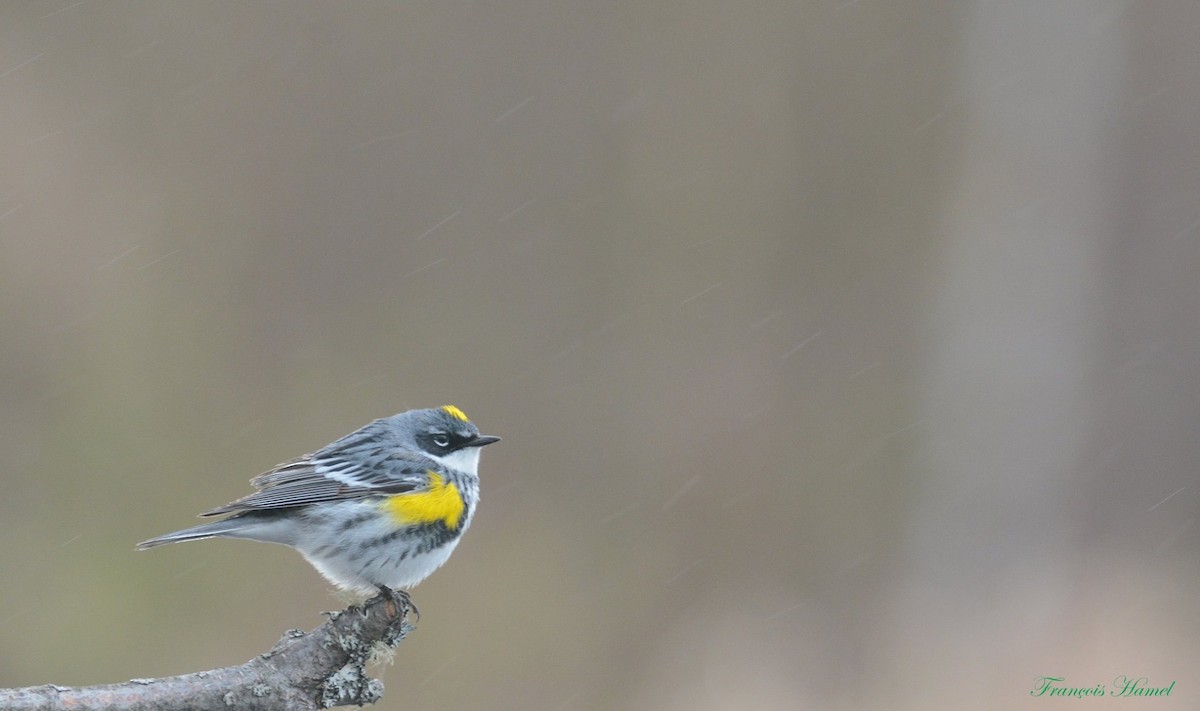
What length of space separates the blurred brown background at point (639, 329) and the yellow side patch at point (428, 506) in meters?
5.03

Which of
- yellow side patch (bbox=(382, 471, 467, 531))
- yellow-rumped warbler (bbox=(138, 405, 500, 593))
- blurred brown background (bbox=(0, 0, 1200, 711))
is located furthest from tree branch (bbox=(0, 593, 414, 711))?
blurred brown background (bbox=(0, 0, 1200, 711))

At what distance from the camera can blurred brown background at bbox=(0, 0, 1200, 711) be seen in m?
10.2

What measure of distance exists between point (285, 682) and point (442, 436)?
2054 mm

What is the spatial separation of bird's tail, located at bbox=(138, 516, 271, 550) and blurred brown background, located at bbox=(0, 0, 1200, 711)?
17.8 ft

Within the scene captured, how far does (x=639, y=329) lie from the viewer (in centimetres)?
1335

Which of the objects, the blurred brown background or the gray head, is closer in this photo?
the gray head

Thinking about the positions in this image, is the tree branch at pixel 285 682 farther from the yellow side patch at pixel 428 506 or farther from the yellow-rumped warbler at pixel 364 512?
the yellow side patch at pixel 428 506

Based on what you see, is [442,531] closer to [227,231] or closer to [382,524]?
[382,524]

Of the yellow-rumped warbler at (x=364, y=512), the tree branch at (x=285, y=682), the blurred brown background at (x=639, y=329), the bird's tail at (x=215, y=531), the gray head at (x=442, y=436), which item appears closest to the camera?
the tree branch at (x=285, y=682)

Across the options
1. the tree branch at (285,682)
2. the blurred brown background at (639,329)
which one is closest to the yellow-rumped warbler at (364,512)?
the tree branch at (285,682)

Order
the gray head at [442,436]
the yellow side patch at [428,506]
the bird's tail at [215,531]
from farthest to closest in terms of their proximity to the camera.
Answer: the gray head at [442,436]
the yellow side patch at [428,506]
the bird's tail at [215,531]

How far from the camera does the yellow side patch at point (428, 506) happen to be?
5.21 metres

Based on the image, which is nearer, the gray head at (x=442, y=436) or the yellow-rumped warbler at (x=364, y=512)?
the yellow-rumped warbler at (x=364, y=512)

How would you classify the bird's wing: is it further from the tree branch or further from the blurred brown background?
the blurred brown background
